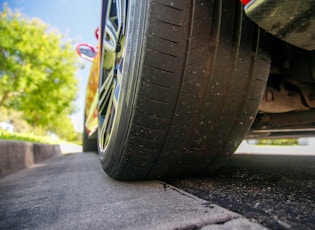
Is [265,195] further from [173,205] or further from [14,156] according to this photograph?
[14,156]

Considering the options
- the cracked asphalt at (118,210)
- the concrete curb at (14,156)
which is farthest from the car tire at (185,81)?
the concrete curb at (14,156)

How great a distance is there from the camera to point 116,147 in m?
1.05

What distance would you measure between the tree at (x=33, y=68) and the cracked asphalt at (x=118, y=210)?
12440 mm

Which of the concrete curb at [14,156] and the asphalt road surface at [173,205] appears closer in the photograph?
the asphalt road surface at [173,205]

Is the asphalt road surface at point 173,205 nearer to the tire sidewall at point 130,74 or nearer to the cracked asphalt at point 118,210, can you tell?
the cracked asphalt at point 118,210

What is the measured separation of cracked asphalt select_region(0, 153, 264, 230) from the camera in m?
0.64

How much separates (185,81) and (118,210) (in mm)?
499

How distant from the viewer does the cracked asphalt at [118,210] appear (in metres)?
0.64

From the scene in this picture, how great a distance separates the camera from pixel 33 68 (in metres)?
13.0

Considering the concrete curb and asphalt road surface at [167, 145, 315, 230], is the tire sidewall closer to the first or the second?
asphalt road surface at [167, 145, 315, 230]

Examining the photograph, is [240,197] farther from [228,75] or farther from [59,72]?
[59,72]

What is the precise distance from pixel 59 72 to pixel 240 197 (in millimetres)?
14859

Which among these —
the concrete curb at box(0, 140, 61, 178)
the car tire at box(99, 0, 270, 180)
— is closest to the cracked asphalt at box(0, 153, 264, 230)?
the car tire at box(99, 0, 270, 180)

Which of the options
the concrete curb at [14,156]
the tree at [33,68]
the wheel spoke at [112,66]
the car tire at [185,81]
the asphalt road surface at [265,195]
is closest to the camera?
the asphalt road surface at [265,195]
